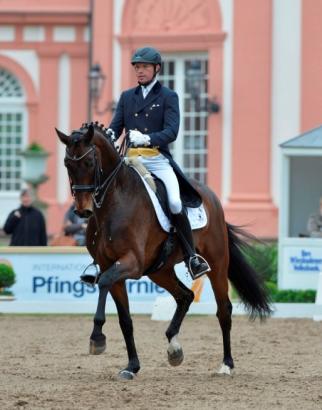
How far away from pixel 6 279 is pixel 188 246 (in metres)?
6.70

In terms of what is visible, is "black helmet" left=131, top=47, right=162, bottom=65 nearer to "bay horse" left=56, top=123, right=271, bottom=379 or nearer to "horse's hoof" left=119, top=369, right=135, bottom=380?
"bay horse" left=56, top=123, right=271, bottom=379

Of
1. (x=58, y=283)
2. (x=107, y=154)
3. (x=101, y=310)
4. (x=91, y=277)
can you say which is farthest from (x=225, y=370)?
(x=58, y=283)

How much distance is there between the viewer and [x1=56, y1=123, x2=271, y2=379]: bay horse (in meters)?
9.91

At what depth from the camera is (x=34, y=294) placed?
57.0 ft

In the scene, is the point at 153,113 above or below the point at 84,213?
above

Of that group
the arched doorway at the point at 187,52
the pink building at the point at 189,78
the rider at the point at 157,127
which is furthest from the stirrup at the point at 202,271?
the arched doorway at the point at 187,52

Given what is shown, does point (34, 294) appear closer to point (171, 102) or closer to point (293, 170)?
point (293, 170)

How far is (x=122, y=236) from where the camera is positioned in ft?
33.6

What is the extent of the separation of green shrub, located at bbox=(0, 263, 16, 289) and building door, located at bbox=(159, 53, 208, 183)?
415 inches

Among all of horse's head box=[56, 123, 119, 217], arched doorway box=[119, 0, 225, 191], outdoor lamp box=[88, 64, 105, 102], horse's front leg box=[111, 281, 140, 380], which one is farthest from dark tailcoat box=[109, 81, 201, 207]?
outdoor lamp box=[88, 64, 105, 102]

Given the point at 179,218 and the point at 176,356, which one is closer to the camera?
the point at 176,356

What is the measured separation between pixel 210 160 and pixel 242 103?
1369mm

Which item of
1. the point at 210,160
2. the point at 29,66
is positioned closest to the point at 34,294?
the point at 210,160

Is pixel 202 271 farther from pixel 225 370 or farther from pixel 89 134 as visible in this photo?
pixel 89 134
